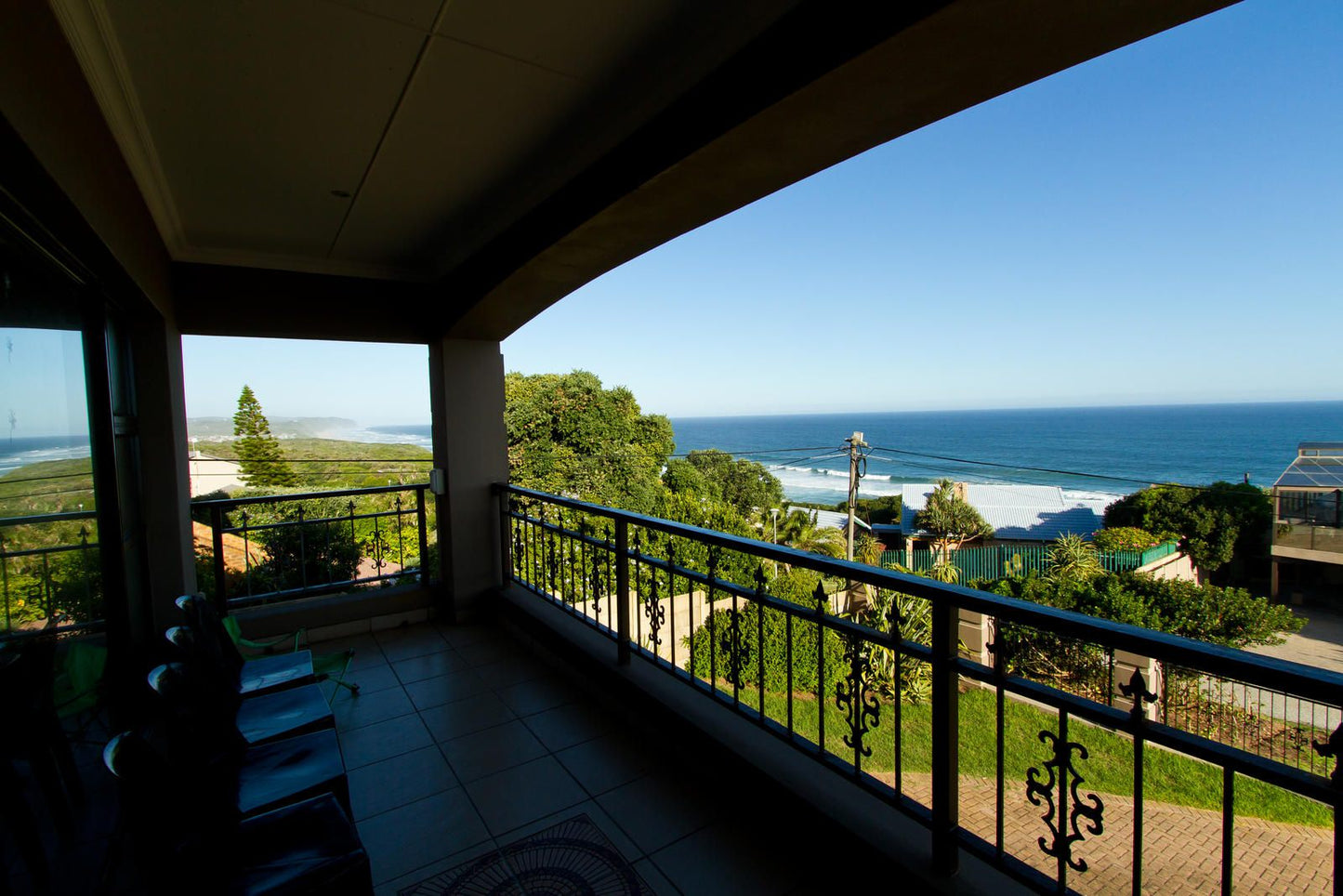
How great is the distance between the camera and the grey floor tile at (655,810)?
1.97m

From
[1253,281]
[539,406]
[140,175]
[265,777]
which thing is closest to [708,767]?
[265,777]

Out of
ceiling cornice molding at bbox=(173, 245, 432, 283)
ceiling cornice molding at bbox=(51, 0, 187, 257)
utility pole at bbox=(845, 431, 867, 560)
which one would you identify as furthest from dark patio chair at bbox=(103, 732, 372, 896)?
utility pole at bbox=(845, 431, 867, 560)

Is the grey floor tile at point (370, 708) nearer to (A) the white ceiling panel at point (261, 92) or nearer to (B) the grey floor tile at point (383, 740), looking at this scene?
(B) the grey floor tile at point (383, 740)

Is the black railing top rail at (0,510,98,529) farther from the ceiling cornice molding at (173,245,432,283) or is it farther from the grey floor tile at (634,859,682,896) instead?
the ceiling cornice molding at (173,245,432,283)

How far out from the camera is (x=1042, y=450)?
6250 centimetres

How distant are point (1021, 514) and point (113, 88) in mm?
38729

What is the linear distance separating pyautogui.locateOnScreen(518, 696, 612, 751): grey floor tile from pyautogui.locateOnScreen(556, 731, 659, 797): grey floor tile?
65mm

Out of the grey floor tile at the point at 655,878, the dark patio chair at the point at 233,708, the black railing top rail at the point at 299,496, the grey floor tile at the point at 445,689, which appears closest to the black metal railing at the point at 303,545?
the black railing top rail at the point at 299,496

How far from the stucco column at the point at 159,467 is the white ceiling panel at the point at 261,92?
0.76 meters

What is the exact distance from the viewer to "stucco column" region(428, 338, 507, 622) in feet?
14.0

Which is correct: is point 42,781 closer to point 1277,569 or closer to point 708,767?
point 708,767

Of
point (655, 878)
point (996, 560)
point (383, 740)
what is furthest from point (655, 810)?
point (996, 560)

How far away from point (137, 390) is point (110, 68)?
78.5 inches

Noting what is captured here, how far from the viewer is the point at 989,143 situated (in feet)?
136
